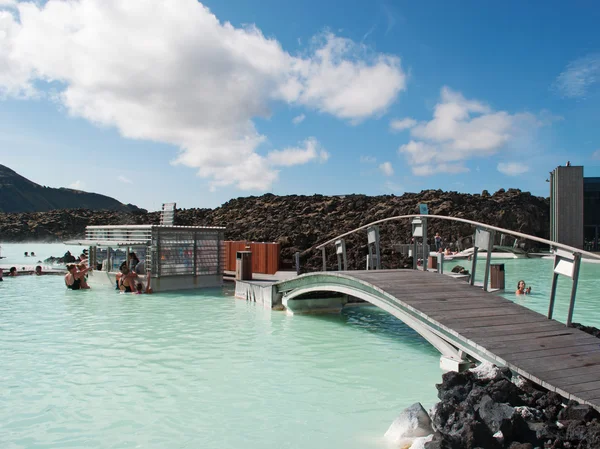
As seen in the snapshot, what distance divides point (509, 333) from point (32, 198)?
202m

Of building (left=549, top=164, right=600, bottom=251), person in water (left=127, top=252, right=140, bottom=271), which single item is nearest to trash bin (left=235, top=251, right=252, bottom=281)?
person in water (left=127, top=252, right=140, bottom=271)

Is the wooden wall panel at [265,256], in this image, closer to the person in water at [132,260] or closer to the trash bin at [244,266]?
the trash bin at [244,266]

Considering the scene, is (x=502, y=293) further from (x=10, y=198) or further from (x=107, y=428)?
(x=10, y=198)

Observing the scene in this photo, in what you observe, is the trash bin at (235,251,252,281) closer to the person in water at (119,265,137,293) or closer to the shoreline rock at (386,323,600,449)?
the person in water at (119,265,137,293)

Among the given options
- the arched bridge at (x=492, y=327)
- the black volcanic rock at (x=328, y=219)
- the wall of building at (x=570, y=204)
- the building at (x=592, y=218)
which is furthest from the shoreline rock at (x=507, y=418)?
the building at (x=592, y=218)

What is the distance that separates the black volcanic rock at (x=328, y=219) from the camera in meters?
30.2

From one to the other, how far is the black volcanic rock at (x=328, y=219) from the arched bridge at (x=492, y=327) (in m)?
10.8

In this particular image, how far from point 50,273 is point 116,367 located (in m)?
17.7

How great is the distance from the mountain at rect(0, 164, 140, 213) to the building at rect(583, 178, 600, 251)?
145 metres

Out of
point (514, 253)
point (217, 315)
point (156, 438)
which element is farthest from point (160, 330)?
point (514, 253)

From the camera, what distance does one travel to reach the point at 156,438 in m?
5.22

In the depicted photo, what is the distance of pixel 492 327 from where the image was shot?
675 centimetres

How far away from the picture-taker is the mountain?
172m

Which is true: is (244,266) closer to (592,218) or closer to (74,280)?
(74,280)
